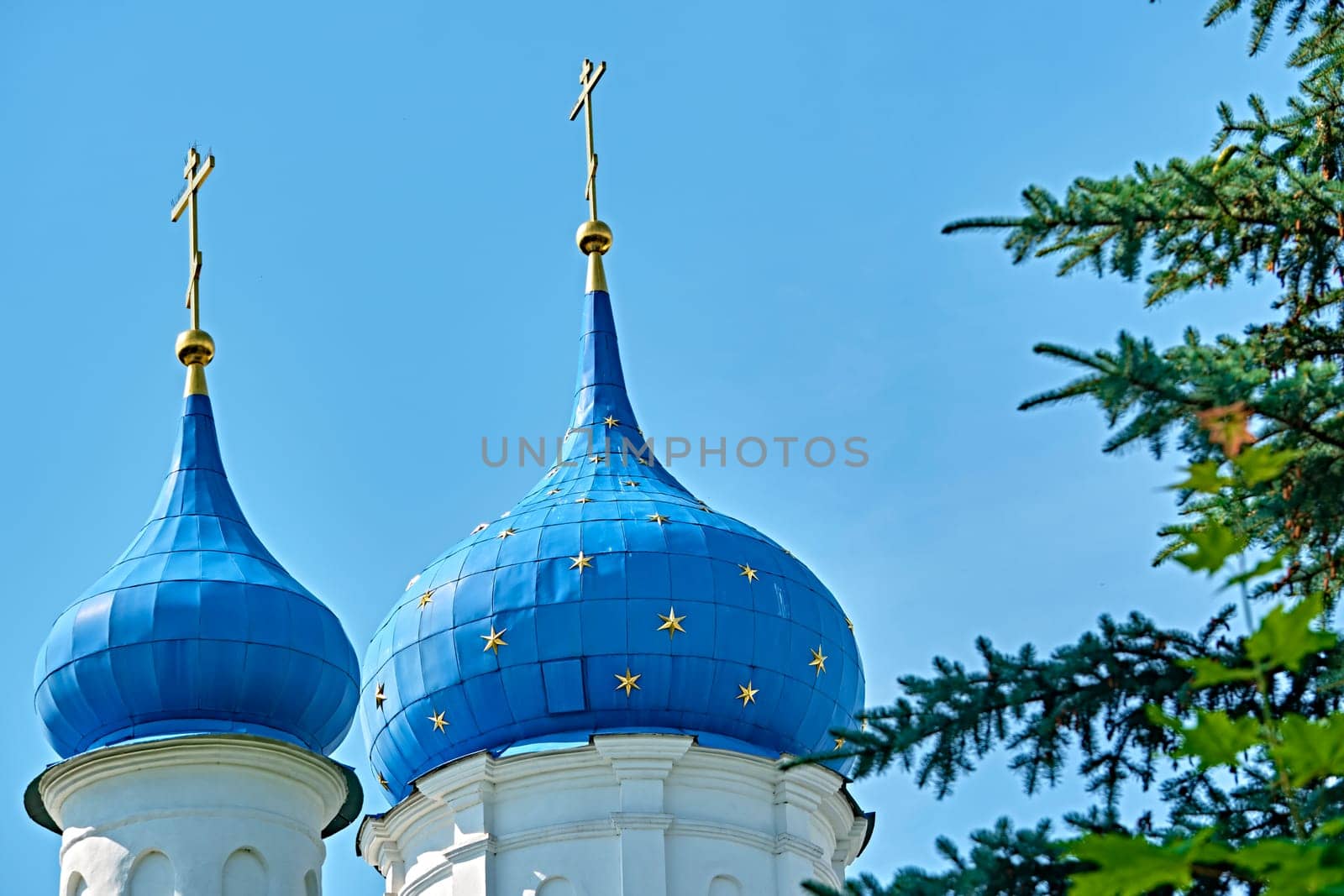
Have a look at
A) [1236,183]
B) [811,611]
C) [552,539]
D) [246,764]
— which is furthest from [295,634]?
[1236,183]

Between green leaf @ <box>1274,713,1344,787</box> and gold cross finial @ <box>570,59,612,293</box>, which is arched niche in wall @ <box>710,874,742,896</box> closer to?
gold cross finial @ <box>570,59,612,293</box>

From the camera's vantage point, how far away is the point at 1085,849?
4750 mm

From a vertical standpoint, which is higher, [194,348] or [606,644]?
[194,348]

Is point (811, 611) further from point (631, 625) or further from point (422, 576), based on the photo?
point (422, 576)

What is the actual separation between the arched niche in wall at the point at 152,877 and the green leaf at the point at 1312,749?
1308cm

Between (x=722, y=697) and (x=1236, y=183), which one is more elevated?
(x=722, y=697)

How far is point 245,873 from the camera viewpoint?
1709 cm

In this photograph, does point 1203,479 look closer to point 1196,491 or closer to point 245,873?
point 1196,491

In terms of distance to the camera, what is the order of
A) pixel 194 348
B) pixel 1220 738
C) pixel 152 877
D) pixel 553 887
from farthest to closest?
pixel 194 348
pixel 553 887
pixel 152 877
pixel 1220 738

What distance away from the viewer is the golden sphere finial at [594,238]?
846 inches

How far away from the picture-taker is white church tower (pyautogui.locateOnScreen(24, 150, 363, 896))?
1702 centimetres

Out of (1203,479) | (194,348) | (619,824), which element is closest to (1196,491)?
(1203,479)

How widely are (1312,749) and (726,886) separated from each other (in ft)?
43.7

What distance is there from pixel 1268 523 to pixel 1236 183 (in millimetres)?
1131
